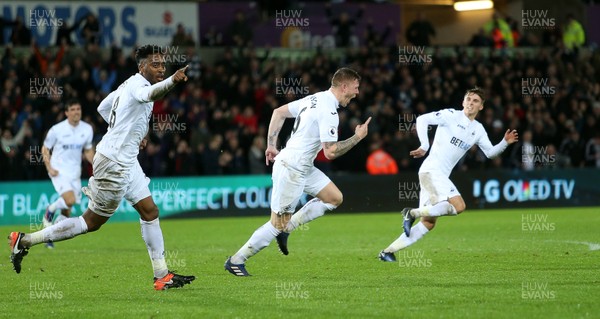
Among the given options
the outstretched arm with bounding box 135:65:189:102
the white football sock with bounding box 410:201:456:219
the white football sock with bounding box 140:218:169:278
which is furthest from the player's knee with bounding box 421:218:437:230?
the outstretched arm with bounding box 135:65:189:102

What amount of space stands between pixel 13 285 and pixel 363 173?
1570cm

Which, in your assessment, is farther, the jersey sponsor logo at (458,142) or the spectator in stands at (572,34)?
the spectator in stands at (572,34)

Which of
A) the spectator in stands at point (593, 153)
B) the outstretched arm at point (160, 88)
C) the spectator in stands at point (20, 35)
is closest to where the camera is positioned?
the outstretched arm at point (160, 88)

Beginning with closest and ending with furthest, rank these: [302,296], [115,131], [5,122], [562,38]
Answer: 1. [302,296]
2. [115,131]
3. [5,122]
4. [562,38]

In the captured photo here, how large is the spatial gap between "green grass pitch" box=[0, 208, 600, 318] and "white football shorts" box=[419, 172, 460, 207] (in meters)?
0.81

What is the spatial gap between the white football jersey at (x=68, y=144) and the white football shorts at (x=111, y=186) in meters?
6.88

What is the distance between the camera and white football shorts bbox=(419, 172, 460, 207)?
47.3 ft

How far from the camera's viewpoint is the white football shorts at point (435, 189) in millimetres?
14406

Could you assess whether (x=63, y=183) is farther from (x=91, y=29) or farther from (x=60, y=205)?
(x=91, y=29)

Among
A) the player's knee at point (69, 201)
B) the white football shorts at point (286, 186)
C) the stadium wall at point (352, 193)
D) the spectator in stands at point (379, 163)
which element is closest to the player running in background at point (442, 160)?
the white football shorts at point (286, 186)

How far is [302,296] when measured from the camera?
1047 cm

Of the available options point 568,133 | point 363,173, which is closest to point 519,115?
point 568,133

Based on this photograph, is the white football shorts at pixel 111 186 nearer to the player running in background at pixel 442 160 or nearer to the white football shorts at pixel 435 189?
the player running in background at pixel 442 160

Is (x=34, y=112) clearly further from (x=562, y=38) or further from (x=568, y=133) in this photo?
(x=562, y=38)
